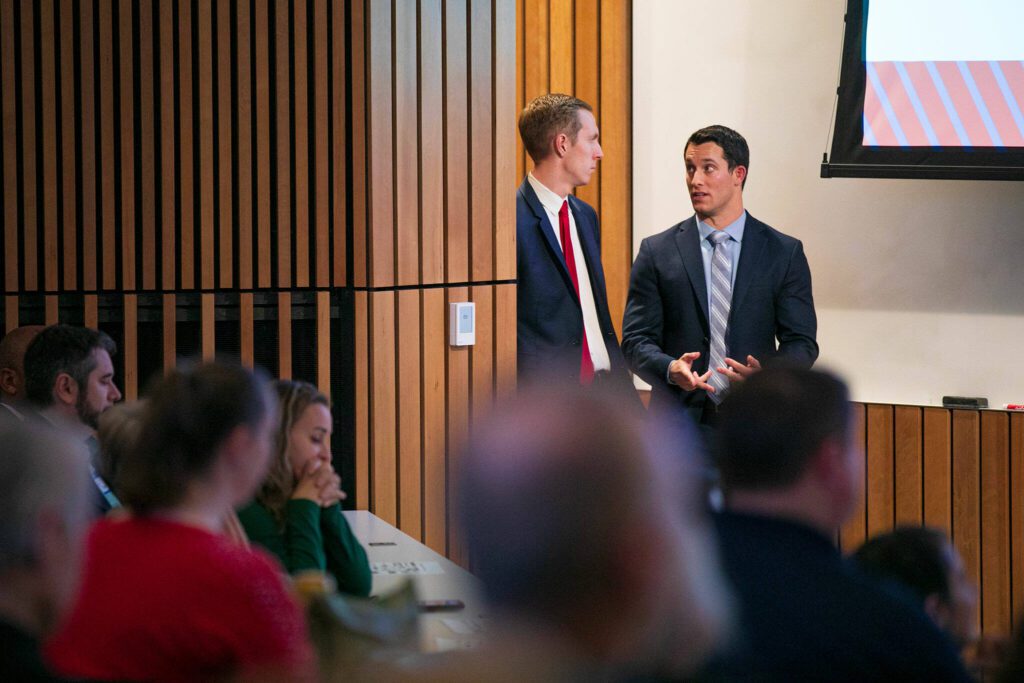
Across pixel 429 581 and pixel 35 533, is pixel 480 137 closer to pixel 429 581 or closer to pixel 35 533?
pixel 429 581

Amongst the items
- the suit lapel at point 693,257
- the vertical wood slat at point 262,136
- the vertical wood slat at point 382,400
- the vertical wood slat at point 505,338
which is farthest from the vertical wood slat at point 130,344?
the suit lapel at point 693,257

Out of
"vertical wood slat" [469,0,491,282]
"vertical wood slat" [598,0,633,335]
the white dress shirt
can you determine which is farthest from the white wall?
"vertical wood slat" [469,0,491,282]

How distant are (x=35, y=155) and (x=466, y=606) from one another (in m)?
2.42

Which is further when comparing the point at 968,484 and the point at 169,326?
the point at 968,484

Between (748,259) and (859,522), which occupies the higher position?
(748,259)

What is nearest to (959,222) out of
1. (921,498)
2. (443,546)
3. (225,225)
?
(921,498)

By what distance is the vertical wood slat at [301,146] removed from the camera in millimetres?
4547

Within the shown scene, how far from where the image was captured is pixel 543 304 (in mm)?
5137

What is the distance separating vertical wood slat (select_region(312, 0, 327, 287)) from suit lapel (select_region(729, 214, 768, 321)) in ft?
5.07

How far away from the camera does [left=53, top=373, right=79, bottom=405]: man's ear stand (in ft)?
12.0

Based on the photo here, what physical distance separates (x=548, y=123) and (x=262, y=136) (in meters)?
1.26

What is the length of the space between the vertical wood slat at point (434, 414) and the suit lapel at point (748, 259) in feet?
3.71

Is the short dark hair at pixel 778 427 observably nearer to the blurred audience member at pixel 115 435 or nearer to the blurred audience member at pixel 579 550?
the blurred audience member at pixel 579 550

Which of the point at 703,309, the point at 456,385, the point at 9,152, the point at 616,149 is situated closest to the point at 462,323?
the point at 456,385
